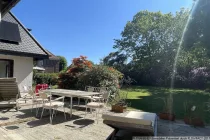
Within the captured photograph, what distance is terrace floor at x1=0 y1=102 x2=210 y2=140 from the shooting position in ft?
13.8

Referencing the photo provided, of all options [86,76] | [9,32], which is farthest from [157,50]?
[9,32]

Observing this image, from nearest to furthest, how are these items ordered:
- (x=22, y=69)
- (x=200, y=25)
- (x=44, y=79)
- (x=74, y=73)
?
(x=22, y=69) < (x=200, y=25) < (x=74, y=73) < (x=44, y=79)

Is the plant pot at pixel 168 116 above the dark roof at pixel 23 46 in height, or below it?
below

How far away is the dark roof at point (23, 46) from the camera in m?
8.82

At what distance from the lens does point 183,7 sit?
2227 centimetres

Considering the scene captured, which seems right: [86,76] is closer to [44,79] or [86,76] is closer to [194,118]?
[194,118]

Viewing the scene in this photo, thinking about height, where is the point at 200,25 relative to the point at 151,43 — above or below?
below

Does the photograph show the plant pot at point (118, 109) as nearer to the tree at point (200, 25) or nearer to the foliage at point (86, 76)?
the foliage at point (86, 76)

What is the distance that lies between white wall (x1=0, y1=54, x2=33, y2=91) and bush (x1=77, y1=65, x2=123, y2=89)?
9.63 ft

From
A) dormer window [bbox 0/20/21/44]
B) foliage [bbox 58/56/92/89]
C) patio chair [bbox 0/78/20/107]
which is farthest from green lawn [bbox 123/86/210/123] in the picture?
dormer window [bbox 0/20/21/44]

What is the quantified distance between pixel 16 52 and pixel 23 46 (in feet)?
2.67

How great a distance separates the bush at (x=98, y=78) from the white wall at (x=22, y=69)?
2.93 meters

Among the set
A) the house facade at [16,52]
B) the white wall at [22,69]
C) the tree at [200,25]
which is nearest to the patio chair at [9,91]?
the house facade at [16,52]

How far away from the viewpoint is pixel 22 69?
31.6 feet
